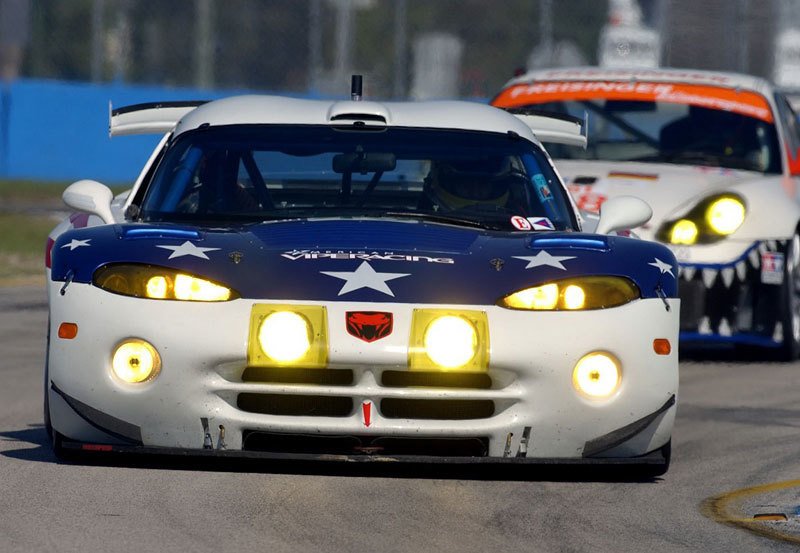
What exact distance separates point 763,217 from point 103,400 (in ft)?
16.5

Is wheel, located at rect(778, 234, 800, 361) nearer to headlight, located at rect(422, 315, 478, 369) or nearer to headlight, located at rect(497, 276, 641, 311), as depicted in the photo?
headlight, located at rect(497, 276, 641, 311)

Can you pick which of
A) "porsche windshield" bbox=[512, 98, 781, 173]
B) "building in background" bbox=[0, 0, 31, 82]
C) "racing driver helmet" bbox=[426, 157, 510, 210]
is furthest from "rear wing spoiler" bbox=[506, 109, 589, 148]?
"building in background" bbox=[0, 0, 31, 82]

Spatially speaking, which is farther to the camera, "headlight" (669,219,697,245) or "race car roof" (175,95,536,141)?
"headlight" (669,219,697,245)

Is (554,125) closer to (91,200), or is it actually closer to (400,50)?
(91,200)

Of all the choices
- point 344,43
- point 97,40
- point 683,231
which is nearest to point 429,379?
point 683,231

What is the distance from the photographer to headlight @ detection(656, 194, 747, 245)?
9.43m

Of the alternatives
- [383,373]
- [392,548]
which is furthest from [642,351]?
[392,548]

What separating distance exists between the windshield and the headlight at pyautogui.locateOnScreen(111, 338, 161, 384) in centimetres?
562

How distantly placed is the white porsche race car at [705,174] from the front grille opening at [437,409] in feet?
13.4

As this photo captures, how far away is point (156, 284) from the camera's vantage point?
5445mm

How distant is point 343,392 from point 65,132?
24510 mm

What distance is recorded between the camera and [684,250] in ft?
30.7

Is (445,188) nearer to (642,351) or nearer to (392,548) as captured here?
(642,351)

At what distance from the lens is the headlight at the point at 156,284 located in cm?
541
